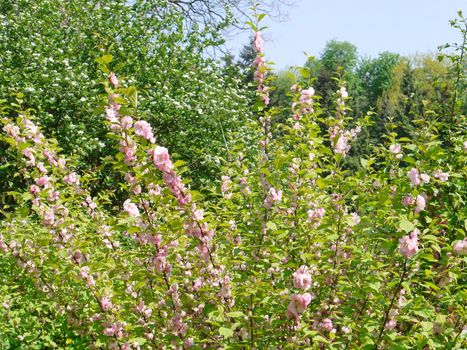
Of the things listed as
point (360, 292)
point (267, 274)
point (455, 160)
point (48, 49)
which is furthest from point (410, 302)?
point (48, 49)

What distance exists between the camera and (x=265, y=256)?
9.18 feet

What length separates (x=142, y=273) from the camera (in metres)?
2.56

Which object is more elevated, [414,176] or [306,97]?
[306,97]

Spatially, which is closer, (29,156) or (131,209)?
(131,209)

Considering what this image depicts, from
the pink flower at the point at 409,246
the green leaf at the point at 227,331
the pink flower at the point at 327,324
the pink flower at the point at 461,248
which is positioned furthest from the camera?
the pink flower at the point at 327,324

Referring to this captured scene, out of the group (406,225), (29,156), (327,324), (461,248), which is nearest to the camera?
(406,225)

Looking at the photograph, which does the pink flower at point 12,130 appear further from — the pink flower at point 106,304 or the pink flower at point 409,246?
the pink flower at point 409,246

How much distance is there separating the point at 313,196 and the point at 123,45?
7.97m

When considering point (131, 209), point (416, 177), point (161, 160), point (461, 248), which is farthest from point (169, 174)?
point (461, 248)

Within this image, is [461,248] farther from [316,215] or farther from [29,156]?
[29,156]

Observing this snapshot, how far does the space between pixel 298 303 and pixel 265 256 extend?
596 millimetres

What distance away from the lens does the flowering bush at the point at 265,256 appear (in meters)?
2.33

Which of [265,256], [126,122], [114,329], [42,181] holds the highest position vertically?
[42,181]

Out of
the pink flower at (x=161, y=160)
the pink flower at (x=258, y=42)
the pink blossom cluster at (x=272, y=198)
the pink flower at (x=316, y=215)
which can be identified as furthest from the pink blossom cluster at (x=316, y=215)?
the pink flower at (x=258, y=42)
